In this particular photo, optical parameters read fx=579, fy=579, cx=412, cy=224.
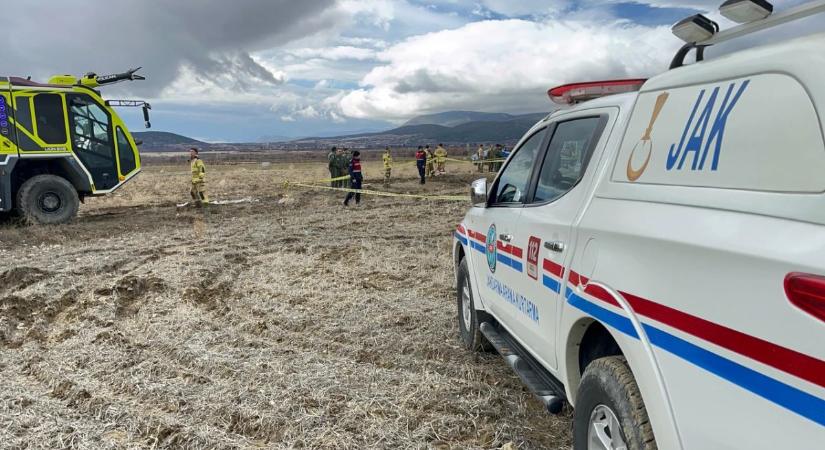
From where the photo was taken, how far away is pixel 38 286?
731 cm

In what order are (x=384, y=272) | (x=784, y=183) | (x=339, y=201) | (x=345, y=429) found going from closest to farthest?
(x=784, y=183) → (x=345, y=429) → (x=384, y=272) → (x=339, y=201)

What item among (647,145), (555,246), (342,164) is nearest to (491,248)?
(555,246)

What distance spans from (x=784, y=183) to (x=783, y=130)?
168mm

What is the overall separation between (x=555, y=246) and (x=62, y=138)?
13.1 meters

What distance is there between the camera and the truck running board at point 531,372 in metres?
2.99

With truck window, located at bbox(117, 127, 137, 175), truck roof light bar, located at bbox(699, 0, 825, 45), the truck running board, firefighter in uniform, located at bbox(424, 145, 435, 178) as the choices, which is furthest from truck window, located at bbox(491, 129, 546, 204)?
firefighter in uniform, located at bbox(424, 145, 435, 178)

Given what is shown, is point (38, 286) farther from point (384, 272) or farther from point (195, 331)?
point (384, 272)

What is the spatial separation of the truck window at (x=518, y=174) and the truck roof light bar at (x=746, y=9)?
1.59 m

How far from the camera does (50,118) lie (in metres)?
12.5

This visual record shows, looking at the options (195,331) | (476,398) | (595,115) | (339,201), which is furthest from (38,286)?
(339,201)

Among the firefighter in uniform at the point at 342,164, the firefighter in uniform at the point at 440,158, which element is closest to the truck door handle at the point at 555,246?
the firefighter in uniform at the point at 342,164

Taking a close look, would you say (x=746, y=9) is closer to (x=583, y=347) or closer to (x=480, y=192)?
(x=583, y=347)

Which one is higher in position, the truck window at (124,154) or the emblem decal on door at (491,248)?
the truck window at (124,154)

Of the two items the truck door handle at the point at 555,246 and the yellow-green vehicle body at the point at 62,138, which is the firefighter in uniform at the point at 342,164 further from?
the truck door handle at the point at 555,246
